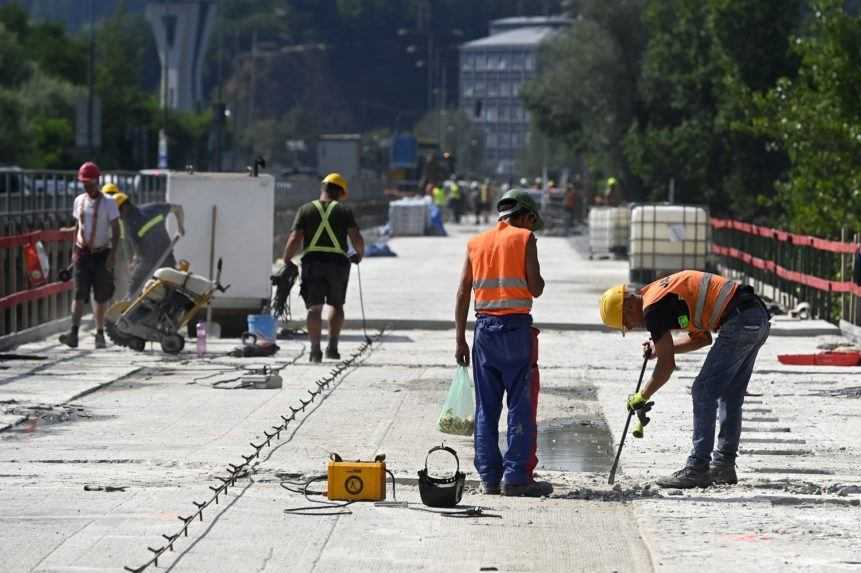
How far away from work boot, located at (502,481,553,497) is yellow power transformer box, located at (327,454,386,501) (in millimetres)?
770

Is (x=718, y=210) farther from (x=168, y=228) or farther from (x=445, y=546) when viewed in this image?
(x=445, y=546)

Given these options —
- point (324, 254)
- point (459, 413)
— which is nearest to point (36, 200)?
point (324, 254)

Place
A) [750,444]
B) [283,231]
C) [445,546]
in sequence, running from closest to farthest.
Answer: [445,546], [750,444], [283,231]

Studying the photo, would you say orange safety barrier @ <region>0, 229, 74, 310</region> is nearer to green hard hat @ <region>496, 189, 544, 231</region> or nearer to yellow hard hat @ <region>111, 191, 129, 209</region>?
yellow hard hat @ <region>111, 191, 129, 209</region>

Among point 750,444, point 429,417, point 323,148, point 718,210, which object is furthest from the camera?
point 323,148

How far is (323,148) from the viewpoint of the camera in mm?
113188

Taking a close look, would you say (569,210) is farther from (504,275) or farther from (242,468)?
(504,275)

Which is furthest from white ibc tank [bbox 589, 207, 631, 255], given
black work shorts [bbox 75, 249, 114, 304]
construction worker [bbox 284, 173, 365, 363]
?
construction worker [bbox 284, 173, 365, 363]

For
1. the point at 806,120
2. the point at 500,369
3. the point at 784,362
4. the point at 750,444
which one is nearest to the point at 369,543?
the point at 500,369

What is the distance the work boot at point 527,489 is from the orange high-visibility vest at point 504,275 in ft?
2.98

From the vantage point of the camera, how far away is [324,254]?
1819 cm

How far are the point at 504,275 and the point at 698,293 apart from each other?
1.04m

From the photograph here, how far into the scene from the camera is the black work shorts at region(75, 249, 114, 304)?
1931 cm

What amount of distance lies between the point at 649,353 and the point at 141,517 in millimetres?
2803
